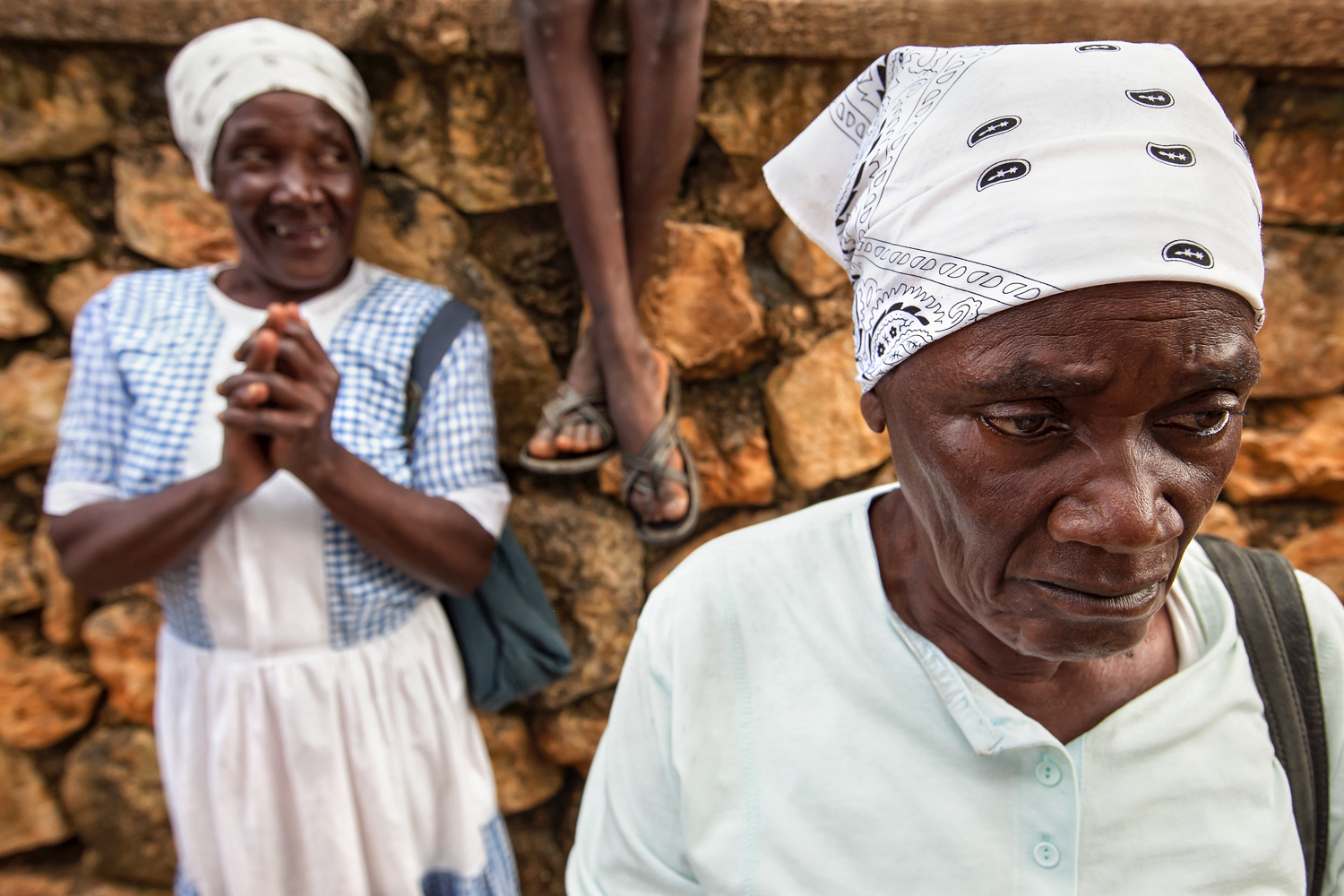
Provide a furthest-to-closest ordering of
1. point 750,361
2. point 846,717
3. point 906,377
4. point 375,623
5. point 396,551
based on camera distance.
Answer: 1. point 750,361
2. point 375,623
3. point 396,551
4. point 846,717
5. point 906,377

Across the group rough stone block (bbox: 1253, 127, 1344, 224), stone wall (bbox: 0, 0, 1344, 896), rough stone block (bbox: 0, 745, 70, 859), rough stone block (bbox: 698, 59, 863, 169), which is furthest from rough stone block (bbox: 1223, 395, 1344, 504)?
rough stone block (bbox: 0, 745, 70, 859)

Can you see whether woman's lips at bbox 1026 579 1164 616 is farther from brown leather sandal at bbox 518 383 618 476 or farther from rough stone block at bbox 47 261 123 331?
rough stone block at bbox 47 261 123 331

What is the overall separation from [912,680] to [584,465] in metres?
0.85

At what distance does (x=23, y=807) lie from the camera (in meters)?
1.89

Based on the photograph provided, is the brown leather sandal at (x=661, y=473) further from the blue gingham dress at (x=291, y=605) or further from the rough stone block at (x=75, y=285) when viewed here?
the rough stone block at (x=75, y=285)

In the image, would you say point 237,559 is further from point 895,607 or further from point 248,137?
point 895,607

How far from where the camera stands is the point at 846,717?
0.87 m

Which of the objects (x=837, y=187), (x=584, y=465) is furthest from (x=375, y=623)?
(x=837, y=187)

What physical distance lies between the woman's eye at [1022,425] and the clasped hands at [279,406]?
3.25ft

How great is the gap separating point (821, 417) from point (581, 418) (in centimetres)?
51

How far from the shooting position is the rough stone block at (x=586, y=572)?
5.87 ft

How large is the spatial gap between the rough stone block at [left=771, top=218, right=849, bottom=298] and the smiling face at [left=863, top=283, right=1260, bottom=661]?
3.38 ft

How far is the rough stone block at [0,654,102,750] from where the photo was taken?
1826mm

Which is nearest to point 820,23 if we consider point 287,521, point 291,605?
point 287,521
